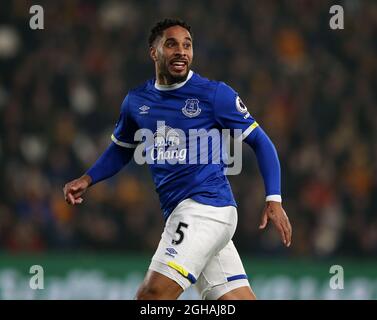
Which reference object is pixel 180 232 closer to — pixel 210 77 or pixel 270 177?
pixel 270 177

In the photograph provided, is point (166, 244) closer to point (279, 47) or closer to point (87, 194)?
point (87, 194)

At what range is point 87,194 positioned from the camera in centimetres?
1178

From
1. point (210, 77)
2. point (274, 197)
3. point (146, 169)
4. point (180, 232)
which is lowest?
point (180, 232)

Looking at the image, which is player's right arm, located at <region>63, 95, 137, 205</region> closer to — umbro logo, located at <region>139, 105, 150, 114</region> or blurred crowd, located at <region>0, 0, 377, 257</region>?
umbro logo, located at <region>139, 105, 150, 114</region>

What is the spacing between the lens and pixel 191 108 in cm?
631

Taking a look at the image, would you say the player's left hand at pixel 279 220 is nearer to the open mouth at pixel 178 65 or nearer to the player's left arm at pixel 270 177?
A: the player's left arm at pixel 270 177

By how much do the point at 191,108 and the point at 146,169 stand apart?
5.97m

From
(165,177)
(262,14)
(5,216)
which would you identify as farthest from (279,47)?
(165,177)

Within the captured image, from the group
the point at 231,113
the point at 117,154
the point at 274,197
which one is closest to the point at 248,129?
the point at 231,113

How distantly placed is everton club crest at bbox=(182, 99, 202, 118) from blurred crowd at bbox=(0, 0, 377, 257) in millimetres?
5333

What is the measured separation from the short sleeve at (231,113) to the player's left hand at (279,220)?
0.52 metres

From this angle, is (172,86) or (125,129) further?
(125,129)

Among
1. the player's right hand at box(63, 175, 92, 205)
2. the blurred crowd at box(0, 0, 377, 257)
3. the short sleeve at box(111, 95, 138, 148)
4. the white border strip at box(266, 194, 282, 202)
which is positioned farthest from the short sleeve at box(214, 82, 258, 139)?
the blurred crowd at box(0, 0, 377, 257)
